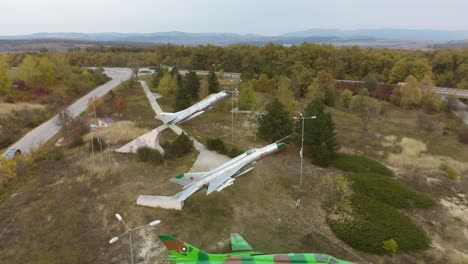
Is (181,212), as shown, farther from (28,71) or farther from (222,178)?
(28,71)

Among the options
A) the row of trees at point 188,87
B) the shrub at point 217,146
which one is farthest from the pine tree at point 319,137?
the row of trees at point 188,87

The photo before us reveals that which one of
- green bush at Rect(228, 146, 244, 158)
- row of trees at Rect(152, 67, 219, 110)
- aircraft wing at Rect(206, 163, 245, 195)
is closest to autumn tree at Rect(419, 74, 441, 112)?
row of trees at Rect(152, 67, 219, 110)

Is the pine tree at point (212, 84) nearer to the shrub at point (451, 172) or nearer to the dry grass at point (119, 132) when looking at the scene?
the dry grass at point (119, 132)

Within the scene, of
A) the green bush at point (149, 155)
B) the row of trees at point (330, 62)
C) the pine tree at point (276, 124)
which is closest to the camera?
the green bush at point (149, 155)

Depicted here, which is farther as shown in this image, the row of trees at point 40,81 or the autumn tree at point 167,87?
the autumn tree at point 167,87

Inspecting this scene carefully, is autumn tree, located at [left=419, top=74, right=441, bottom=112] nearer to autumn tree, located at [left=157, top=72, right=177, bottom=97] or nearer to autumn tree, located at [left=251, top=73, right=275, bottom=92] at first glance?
autumn tree, located at [left=251, top=73, right=275, bottom=92]

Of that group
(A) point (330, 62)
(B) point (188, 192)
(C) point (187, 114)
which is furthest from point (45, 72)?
(A) point (330, 62)

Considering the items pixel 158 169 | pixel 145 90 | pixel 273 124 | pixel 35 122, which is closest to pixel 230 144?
pixel 273 124
